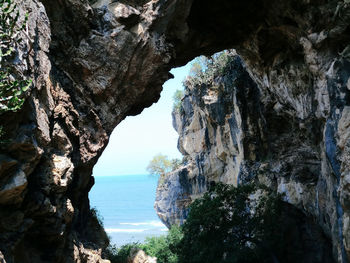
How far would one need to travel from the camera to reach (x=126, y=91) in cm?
1160

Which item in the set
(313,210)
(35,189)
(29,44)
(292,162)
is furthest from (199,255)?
(29,44)

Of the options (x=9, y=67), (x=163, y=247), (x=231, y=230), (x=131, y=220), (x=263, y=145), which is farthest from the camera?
(x=131, y=220)

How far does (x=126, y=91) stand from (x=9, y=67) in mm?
5340

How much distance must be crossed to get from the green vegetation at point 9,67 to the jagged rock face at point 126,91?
232 mm

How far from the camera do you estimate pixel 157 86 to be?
12.7 metres

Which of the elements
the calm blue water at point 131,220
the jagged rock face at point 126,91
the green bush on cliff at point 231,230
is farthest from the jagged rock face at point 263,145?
the calm blue water at point 131,220

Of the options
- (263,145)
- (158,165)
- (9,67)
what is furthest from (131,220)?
(9,67)

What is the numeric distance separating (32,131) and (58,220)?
7.86ft

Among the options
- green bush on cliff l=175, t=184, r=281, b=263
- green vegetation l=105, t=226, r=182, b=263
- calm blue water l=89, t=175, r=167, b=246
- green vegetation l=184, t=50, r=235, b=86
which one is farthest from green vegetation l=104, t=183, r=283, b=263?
calm blue water l=89, t=175, r=167, b=246

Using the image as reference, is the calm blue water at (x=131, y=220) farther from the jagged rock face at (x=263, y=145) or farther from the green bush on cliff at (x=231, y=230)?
the green bush on cliff at (x=231, y=230)

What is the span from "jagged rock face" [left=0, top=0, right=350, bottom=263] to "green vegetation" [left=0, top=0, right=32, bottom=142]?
0.76ft

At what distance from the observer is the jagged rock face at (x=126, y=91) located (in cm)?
752

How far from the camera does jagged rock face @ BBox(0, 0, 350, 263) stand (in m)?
7.52

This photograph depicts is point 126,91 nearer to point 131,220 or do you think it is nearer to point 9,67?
point 9,67
